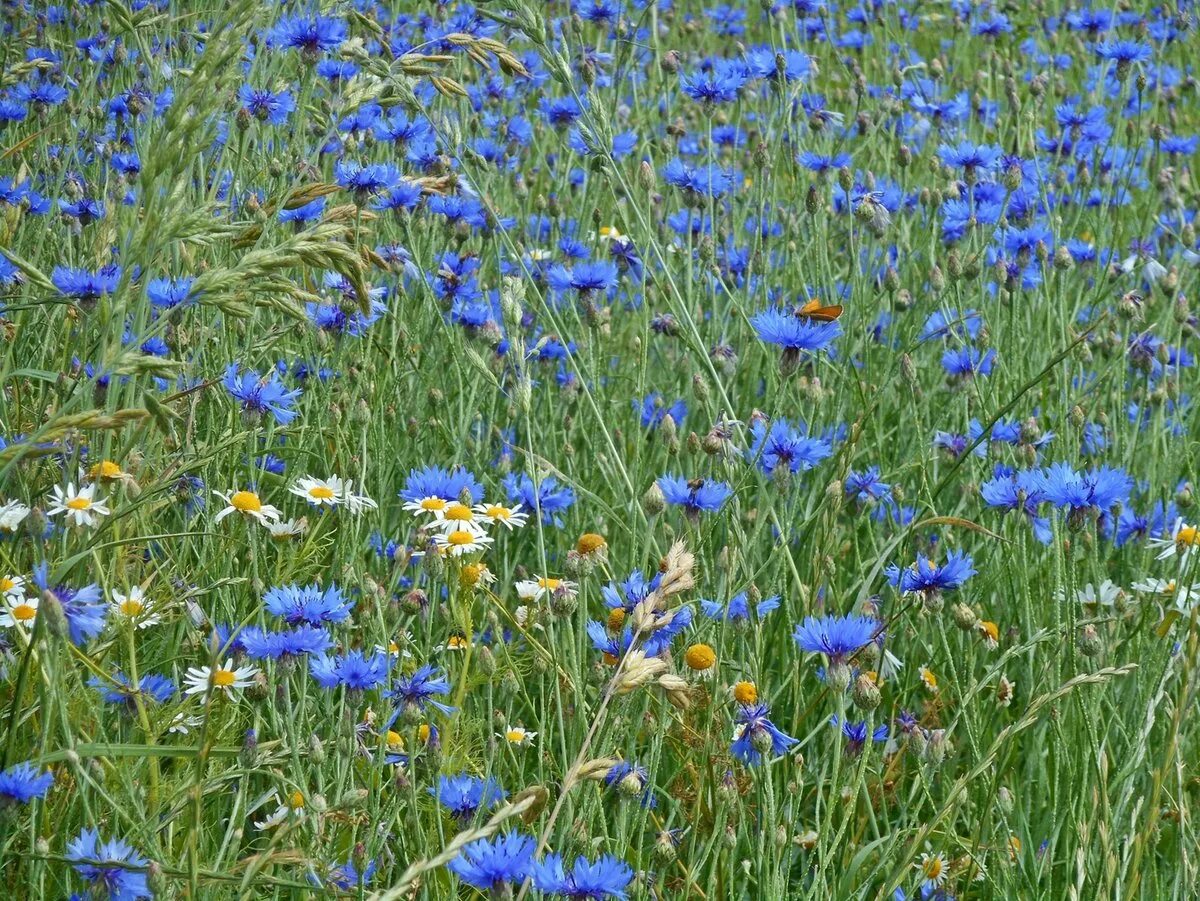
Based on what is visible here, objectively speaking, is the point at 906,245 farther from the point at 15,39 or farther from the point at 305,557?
the point at 15,39

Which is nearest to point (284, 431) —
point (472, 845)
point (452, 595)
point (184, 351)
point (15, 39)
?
point (184, 351)

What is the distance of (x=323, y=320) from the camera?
94.0 inches

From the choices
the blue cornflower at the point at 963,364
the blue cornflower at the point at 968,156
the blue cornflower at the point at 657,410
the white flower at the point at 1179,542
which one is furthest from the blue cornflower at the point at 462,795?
the blue cornflower at the point at 968,156

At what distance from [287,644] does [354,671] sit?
76mm

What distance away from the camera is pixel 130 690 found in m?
1.38

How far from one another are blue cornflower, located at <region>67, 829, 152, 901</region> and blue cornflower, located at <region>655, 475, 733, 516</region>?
0.81 metres

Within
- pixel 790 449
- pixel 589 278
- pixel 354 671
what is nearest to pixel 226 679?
pixel 354 671

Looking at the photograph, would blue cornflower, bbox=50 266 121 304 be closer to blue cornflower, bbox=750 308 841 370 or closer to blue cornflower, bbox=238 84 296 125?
blue cornflower, bbox=238 84 296 125

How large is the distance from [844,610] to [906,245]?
4.46 ft

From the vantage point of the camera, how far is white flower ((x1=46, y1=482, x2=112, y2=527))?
1.58 m

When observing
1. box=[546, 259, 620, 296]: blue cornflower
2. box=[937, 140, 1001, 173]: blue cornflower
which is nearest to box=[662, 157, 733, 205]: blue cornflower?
box=[546, 259, 620, 296]: blue cornflower

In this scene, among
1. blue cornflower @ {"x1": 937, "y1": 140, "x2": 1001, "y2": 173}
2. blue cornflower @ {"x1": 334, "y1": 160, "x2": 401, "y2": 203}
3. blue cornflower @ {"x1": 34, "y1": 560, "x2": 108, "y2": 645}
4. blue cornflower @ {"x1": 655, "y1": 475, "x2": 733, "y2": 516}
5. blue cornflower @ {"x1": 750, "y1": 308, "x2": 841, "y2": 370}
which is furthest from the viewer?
blue cornflower @ {"x1": 937, "y1": 140, "x2": 1001, "y2": 173}

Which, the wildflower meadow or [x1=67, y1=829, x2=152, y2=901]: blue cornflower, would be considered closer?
[x1=67, y1=829, x2=152, y2=901]: blue cornflower

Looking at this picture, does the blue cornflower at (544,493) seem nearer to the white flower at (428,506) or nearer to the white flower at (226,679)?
the white flower at (428,506)
